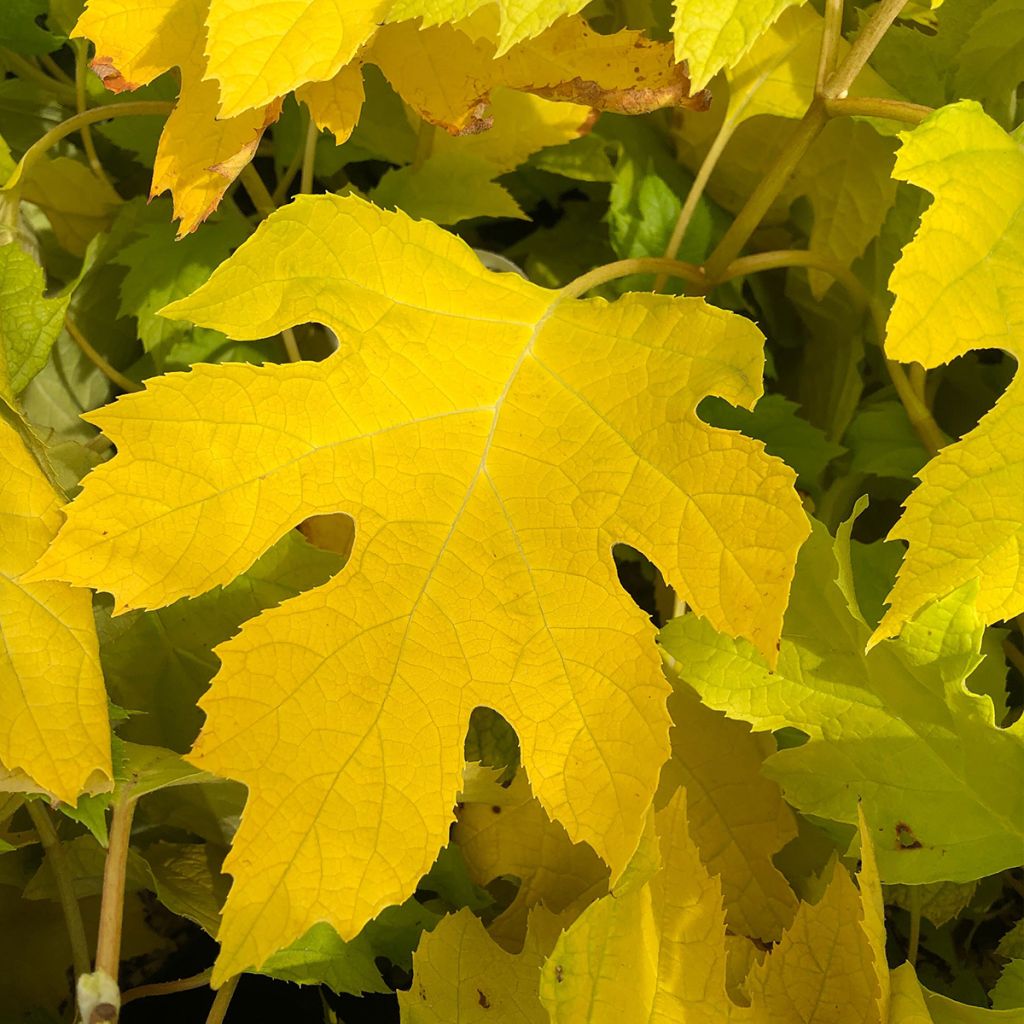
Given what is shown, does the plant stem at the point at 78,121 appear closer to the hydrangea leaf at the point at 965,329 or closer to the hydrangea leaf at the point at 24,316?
the hydrangea leaf at the point at 24,316

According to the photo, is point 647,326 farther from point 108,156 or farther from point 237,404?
point 108,156

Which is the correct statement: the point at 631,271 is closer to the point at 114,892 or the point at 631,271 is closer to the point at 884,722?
the point at 884,722

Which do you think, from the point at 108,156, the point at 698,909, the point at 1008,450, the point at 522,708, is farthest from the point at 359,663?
the point at 108,156

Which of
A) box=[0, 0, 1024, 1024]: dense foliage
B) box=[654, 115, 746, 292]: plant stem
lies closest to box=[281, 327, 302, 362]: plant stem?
box=[0, 0, 1024, 1024]: dense foliage

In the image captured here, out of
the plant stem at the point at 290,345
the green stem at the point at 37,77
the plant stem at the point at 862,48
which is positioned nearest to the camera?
the plant stem at the point at 862,48

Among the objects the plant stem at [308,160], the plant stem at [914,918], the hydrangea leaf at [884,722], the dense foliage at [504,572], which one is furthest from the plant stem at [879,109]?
the plant stem at [914,918]

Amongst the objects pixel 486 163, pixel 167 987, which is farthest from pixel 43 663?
pixel 486 163
